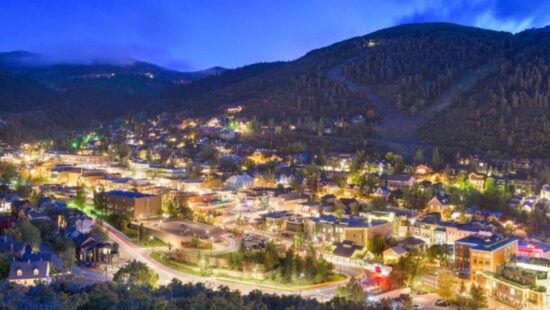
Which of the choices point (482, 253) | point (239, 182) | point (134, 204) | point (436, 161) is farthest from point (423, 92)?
point (482, 253)

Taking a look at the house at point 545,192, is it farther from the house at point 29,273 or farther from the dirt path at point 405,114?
the house at point 29,273

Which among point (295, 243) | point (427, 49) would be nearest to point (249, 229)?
point (295, 243)

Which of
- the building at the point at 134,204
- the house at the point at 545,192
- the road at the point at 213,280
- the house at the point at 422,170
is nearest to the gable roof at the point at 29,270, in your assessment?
the road at the point at 213,280

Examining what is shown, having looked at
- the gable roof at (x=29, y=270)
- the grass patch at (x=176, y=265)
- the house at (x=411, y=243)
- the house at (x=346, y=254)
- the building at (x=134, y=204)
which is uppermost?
the building at (x=134, y=204)

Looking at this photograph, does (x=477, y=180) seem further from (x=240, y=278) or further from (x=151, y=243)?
(x=240, y=278)

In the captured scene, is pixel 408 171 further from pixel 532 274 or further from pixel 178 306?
pixel 178 306

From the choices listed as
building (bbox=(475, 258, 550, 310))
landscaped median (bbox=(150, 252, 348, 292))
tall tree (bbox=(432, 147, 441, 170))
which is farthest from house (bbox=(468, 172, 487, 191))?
landscaped median (bbox=(150, 252, 348, 292))

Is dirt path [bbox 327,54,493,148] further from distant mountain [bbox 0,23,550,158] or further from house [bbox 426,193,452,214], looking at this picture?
house [bbox 426,193,452,214]
